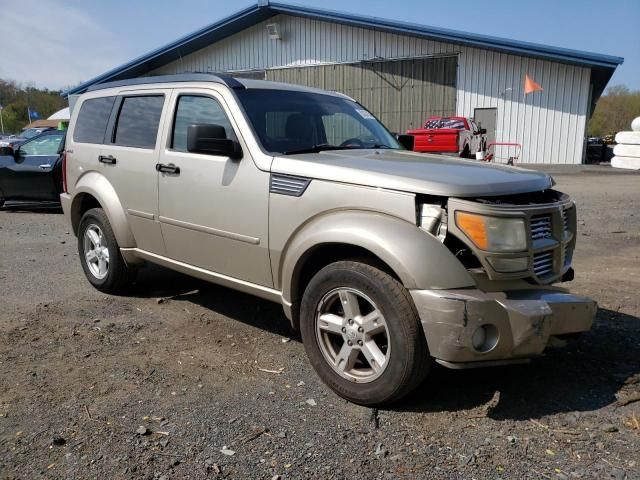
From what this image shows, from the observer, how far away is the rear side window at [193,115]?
13.3 ft

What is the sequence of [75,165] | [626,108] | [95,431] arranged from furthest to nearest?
1. [626,108]
2. [75,165]
3. [95,431]

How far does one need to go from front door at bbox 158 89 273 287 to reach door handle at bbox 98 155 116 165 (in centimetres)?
76

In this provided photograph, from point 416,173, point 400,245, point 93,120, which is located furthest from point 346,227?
point 93,120

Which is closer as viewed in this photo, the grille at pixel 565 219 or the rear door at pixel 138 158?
the grille at pixel 565 219

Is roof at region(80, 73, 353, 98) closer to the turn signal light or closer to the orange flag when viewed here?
the turn signal light

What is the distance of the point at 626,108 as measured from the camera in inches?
2594

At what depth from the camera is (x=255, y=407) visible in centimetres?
314

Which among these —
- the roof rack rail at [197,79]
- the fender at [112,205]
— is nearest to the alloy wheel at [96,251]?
the fender at [112,205]

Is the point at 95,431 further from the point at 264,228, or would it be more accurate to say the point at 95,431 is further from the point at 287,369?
the point at 264,228

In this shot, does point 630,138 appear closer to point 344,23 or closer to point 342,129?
point 344,23

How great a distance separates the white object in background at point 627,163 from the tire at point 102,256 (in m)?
22.8

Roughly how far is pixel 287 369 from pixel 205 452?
1.06 metres

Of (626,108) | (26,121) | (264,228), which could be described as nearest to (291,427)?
(264,228)

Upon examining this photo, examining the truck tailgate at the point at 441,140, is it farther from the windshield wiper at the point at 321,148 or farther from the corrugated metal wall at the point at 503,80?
the windshield wiper at the point at 321,148
